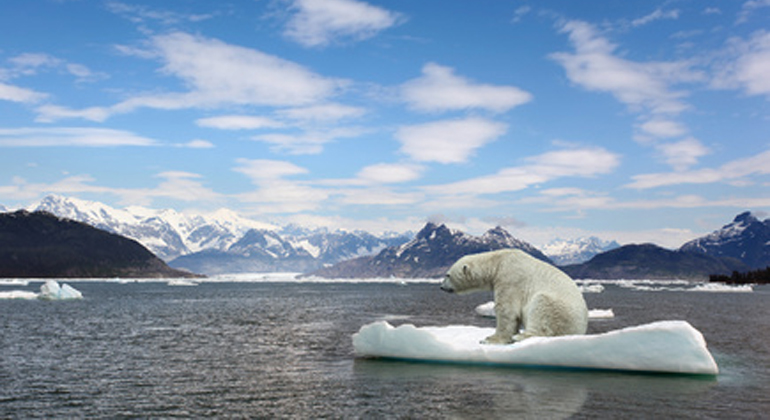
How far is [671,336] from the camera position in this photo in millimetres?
19234

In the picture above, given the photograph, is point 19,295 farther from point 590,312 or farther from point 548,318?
point 548,318

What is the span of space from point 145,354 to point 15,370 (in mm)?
6167

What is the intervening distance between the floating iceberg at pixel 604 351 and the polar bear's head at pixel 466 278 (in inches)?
92.3

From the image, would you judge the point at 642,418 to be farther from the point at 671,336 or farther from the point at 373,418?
the point at 373,418

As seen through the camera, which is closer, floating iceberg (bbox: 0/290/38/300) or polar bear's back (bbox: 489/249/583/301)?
polar bear's back (bbox: 489/249/583/301)

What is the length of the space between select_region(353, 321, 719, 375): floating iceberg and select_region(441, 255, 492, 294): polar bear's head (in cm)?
235

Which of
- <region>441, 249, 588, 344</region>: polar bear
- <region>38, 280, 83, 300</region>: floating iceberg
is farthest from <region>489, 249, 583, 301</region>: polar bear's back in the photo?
<region>38, 280, 83, 300</region>: floating iceberg

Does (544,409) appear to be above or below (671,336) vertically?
below

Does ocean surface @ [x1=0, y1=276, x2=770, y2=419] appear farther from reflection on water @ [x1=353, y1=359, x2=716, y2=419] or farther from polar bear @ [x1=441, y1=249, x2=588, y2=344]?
polar bear @ [x1=441, y1=249, x2=588, y2=344]

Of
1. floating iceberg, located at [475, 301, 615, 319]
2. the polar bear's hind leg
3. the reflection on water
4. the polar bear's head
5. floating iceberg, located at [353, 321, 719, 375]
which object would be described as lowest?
floating iceberg, located at [475, 301, 615, 319]

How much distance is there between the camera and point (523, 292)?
22.6 m

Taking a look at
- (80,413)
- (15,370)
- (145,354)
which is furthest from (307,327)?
(80,413)

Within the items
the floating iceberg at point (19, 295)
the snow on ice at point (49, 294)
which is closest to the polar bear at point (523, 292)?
the snow on ice at point (49, 294)

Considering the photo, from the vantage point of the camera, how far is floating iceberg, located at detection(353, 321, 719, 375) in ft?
63.6
